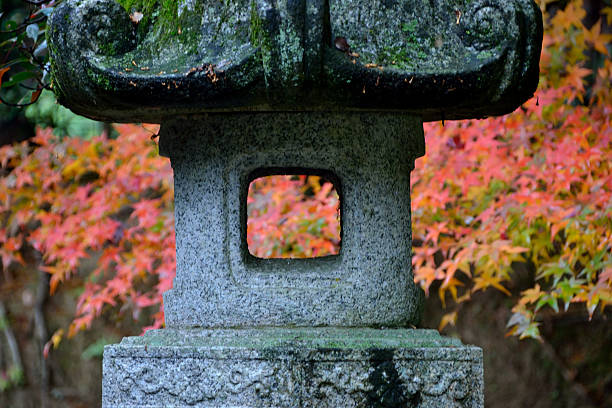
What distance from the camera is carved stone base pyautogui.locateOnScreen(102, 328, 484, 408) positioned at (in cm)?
199

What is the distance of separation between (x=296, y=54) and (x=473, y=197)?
86.0 inches

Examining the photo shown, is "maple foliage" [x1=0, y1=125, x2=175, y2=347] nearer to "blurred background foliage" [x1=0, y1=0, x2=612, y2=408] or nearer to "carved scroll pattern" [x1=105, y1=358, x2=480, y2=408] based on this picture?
"blurred background foliage" [x1=0, y1=0, x2=612, y2=408]

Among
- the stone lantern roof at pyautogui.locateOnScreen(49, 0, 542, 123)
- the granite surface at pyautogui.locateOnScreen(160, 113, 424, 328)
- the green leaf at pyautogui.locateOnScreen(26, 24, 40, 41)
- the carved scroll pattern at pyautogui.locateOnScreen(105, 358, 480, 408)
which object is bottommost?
the carved scroll pattern at pyautogui.locateOnScreen(105, 358, 480, 408)

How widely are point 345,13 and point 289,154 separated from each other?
18.1 inches

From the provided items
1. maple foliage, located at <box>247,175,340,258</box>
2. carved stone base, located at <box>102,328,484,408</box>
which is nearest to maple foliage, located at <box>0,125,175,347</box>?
maple foliage, located at <box>247,175,340,258</box>

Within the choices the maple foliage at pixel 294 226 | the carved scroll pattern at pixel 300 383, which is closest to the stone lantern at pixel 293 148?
the carved scroll pattern at pixel 300 383

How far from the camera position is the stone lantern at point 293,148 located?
6.24ft

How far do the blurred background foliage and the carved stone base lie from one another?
97 centimetres

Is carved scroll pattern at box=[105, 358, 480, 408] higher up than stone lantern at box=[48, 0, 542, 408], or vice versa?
stone lantern at box=[48, 0, 542, 408]

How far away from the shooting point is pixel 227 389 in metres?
2.00

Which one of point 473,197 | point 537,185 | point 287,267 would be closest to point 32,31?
point 287,267

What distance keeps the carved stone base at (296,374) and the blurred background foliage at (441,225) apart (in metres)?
0.97

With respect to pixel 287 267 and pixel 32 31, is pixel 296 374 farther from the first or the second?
pixel 32 31

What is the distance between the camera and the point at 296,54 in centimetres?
185
